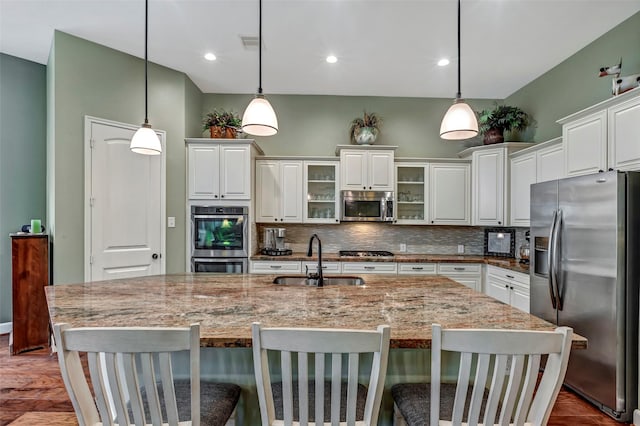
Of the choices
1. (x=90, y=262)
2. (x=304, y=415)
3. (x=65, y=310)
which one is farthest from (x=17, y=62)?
(x=304, y=415)

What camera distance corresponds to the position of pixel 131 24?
3021 mm

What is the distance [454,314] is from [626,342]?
1.57 m

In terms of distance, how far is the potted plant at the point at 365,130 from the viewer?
4.38 meters

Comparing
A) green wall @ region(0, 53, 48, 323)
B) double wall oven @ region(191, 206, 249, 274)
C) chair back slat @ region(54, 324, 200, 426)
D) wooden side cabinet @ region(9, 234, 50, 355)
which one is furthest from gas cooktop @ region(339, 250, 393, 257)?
green wall @ region(0, 53, 48, 323)

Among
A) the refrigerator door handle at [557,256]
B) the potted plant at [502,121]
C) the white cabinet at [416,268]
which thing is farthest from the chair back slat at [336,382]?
the potted plant at [502,121]

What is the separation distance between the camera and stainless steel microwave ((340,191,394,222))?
4328 millimetres

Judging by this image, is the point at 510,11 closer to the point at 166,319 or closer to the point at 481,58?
the point at 481,58

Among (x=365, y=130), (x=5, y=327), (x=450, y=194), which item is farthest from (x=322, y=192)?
(x=5, y=327)

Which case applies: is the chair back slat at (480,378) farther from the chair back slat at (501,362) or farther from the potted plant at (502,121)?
the potted plant at (502,121)

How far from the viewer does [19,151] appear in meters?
3.73

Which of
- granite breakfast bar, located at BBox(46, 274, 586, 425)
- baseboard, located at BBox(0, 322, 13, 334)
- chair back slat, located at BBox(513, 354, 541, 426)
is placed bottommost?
baseboard, located at BBox(0, 322, 13, 334)

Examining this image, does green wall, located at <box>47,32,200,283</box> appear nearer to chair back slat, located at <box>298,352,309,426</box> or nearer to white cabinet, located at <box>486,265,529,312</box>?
chair back slat, located at <box>298,352,309,426</box>

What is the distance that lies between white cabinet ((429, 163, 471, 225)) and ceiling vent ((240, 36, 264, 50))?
Result: 2601mm

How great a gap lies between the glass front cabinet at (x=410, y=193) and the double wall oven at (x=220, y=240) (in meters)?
1.99
